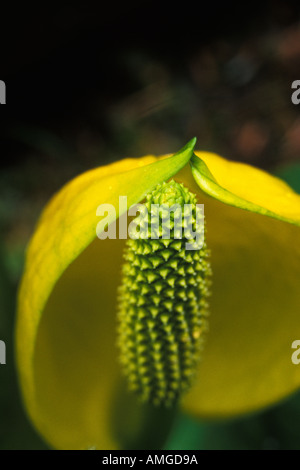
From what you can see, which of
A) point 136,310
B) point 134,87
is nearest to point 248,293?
point 136,310

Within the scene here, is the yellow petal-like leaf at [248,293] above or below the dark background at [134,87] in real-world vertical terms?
below

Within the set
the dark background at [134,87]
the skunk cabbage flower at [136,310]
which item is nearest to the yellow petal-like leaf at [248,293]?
the skunk cabbage flower at [136,310]

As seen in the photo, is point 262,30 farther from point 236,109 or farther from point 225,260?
point 225,260

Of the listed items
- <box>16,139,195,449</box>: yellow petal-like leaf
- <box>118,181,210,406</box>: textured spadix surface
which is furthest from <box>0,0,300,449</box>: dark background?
<box>118,181,210,406</box>: textured spadix surface

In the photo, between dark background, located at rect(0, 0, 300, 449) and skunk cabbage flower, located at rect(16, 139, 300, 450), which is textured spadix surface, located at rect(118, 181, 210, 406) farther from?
dark background, located at rect(0, 0, 300, 449)

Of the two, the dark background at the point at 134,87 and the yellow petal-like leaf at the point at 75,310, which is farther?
the dark background at the point at 134,87

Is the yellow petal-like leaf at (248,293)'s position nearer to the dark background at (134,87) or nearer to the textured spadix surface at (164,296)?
the textured spadix surface at (164,296)

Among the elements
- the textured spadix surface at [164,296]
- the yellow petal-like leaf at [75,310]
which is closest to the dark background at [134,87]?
the yellow petal-like leaf at [75,310]
